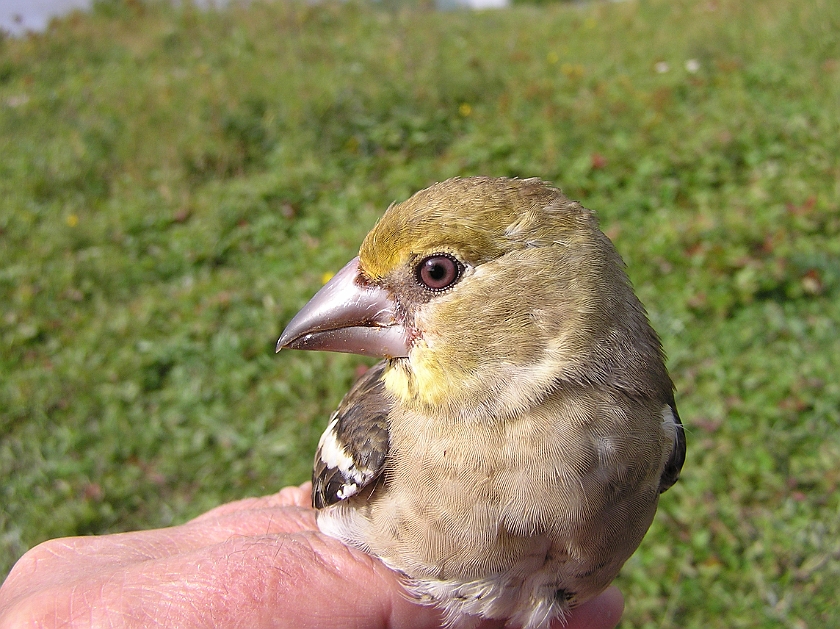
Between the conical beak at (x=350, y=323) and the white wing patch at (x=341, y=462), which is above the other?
the conical beak at (x=350, y=323)

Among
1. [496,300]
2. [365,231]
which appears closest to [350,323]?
[496,300]

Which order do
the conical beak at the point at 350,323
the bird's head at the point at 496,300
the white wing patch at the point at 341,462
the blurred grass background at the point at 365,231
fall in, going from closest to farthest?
1. the bird's head at the point at 496,300
2. the conical beak at the point at 350,323
3. the white wing patch at the point at 341,462
4. the blurred grass background at the point at 365,231

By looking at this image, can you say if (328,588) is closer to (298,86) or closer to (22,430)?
(22,430)

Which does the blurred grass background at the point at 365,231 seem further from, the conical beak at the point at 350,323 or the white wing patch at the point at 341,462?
the conical beak at the point at 350,323

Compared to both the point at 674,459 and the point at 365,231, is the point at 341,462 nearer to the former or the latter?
the point at 674,459

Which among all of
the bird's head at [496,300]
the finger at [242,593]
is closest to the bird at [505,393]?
the bird's head at [496,300]

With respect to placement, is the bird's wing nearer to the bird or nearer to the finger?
the bird
